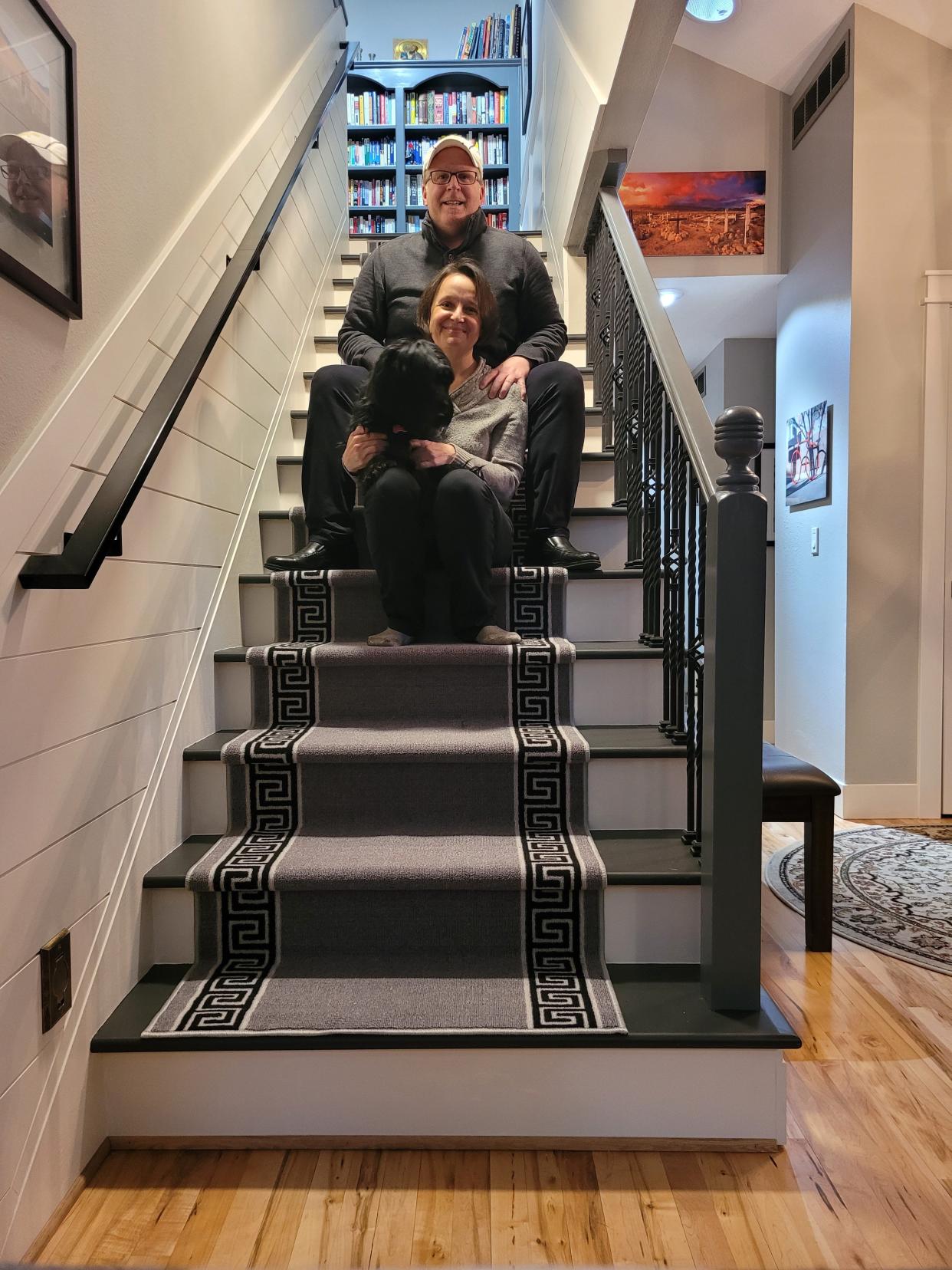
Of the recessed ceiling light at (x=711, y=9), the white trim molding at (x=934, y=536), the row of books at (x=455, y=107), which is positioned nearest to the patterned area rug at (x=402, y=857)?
the white trim molding at (x=934, y=536)

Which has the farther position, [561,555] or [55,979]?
[561,555]

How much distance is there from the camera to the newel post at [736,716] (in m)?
1.34

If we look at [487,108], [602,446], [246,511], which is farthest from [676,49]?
[246,511]

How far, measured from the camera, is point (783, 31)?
3.77 meters

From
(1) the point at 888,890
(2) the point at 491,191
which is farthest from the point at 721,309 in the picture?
(1) the point at 888,890

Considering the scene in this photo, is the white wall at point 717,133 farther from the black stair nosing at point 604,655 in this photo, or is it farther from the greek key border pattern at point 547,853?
the greek key border pattern at point 547,853

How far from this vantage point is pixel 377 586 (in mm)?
2076

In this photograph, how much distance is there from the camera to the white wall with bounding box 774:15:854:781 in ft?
11.4

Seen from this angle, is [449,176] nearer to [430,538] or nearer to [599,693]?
[430,538]

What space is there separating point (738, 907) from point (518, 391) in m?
1.33

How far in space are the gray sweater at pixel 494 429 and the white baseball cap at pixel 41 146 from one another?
38.8 inches

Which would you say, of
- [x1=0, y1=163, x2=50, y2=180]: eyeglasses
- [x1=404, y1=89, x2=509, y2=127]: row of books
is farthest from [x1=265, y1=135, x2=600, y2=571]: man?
[x1=404, y1=89, x2=509, y2=127]: row of books

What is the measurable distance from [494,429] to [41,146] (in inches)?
44.9

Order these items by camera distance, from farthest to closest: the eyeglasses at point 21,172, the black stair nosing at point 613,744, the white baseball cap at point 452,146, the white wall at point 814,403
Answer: the white wall at point 814,403
the white baseball cap at point 452,146
the black stair nosing at point 613,744
the eyeglasses at point 21,172
